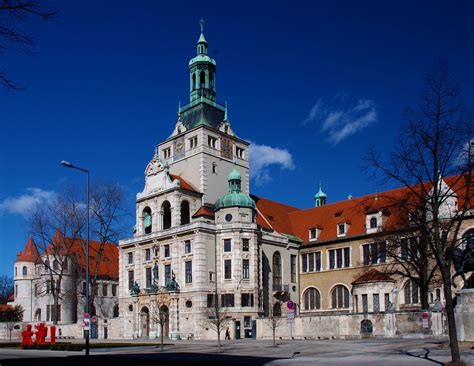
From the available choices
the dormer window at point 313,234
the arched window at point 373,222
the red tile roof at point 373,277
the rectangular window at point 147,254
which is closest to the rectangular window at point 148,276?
the rectangular window at point 147,254

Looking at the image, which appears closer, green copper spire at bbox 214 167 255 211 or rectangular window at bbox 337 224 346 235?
green copper spire at bbox 214 167 255 211

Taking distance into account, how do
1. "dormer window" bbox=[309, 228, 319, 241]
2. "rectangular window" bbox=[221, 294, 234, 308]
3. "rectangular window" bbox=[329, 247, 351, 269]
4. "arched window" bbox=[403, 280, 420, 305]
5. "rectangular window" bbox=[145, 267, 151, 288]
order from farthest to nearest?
"dormer window" bbox=[309, 228, 319, 241] → "rectangular window" bbox=[145, 267, 151, 288] → "rectangular window" bbox=[329, 247, 351, 269] → "rectangular window" bbox=[221, 294, 234, 308] → "arched window" bbox=[403, 280, 420, 305]

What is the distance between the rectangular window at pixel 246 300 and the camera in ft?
193

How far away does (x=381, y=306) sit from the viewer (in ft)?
182

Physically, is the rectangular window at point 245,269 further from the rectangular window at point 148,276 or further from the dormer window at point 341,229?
the rectangular window at point 148,276

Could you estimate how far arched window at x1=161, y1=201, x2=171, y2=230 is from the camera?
2598 inches

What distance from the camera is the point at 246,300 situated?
193 feet

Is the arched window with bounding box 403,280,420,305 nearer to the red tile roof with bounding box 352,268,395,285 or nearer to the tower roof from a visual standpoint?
the red tile roof with bounding box 352,268,395,285

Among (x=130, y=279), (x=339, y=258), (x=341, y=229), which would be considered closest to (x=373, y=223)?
(x=341, y=229)

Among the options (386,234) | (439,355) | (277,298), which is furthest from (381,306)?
(439,355)

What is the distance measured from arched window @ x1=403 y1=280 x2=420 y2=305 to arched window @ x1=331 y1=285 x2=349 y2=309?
6.65 metres

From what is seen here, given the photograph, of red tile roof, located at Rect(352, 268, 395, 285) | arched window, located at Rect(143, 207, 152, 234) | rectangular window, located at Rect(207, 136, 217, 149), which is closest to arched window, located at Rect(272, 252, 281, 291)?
red tile roof, located at Rect(352, 268, 395, 285)

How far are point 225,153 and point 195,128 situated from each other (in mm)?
4700

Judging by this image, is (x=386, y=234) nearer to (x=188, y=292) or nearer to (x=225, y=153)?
(x=188, y=292)
